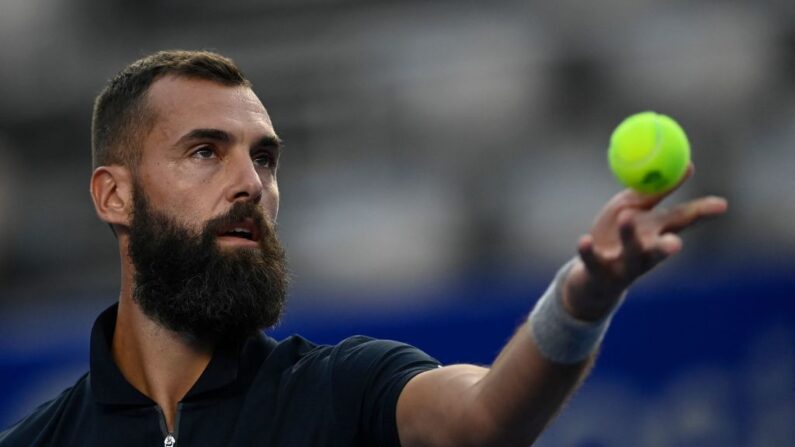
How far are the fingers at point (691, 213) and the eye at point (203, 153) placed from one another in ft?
5.97

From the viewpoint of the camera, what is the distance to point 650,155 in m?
2.68

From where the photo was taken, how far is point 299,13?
11.3 m

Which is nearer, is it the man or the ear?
the man

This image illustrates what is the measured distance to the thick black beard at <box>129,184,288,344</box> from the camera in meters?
3.86

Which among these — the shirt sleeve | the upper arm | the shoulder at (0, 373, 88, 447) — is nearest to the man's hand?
the upper arm

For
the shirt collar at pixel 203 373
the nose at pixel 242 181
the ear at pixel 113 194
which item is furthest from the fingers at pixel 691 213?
the ear at pixel 113 194

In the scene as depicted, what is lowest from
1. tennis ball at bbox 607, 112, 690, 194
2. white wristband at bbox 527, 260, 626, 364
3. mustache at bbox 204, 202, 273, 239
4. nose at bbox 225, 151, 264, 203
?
white wristband at bbox 527, 260, 626, 364

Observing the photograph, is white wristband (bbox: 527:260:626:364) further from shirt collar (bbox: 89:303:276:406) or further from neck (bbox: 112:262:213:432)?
neck (bbox: 112:262:213:432)

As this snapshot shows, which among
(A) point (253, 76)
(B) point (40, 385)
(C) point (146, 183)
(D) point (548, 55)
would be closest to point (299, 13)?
(A) point (253, 76)

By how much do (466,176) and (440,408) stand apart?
6.33 m

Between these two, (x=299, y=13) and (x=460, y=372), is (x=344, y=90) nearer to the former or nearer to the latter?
(x=299, y=13)

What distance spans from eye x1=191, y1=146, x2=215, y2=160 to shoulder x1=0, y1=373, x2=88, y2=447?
755 mm

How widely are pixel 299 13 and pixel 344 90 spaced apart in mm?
1018

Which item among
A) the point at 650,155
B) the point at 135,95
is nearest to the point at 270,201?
the point at 135,95
